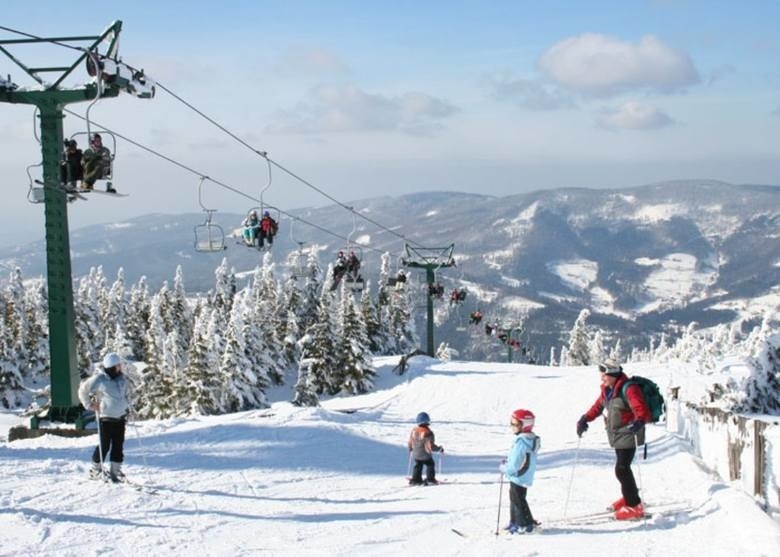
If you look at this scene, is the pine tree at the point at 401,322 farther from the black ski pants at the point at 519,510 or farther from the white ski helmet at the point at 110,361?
the black ski pants at the point at 519,510

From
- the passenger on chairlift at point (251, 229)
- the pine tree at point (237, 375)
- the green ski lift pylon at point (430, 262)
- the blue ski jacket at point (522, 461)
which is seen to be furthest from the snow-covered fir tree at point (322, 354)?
the blue ski jacket at point (522, 461)

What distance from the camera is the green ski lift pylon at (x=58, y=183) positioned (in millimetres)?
16828

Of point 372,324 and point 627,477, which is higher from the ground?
point 372,324

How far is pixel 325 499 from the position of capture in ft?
39.2

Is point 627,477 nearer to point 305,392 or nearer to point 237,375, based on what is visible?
point 305,392

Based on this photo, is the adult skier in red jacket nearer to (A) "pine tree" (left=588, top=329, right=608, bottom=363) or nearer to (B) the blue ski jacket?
(B) the blue ski jacket

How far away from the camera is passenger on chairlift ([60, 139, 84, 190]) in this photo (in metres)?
15.2

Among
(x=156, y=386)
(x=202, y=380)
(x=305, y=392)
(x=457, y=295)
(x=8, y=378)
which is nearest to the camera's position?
(x=305, y=392)

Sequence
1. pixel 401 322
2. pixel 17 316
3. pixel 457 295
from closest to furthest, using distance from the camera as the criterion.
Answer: pixel 457 295 < pixel 17 316 < pixel 401 322

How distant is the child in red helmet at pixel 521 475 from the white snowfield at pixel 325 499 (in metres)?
0.24

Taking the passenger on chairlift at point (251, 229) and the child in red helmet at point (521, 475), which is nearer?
the child in red helmet at point (521, 475)

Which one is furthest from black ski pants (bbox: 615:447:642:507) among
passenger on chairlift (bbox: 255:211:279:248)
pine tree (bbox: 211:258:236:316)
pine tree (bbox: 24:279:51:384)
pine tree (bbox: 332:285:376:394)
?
pine tree (bbox: 211:258:236:316)

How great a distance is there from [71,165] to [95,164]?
2.05 ft

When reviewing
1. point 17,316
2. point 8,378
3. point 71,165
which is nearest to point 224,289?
point 17,316
